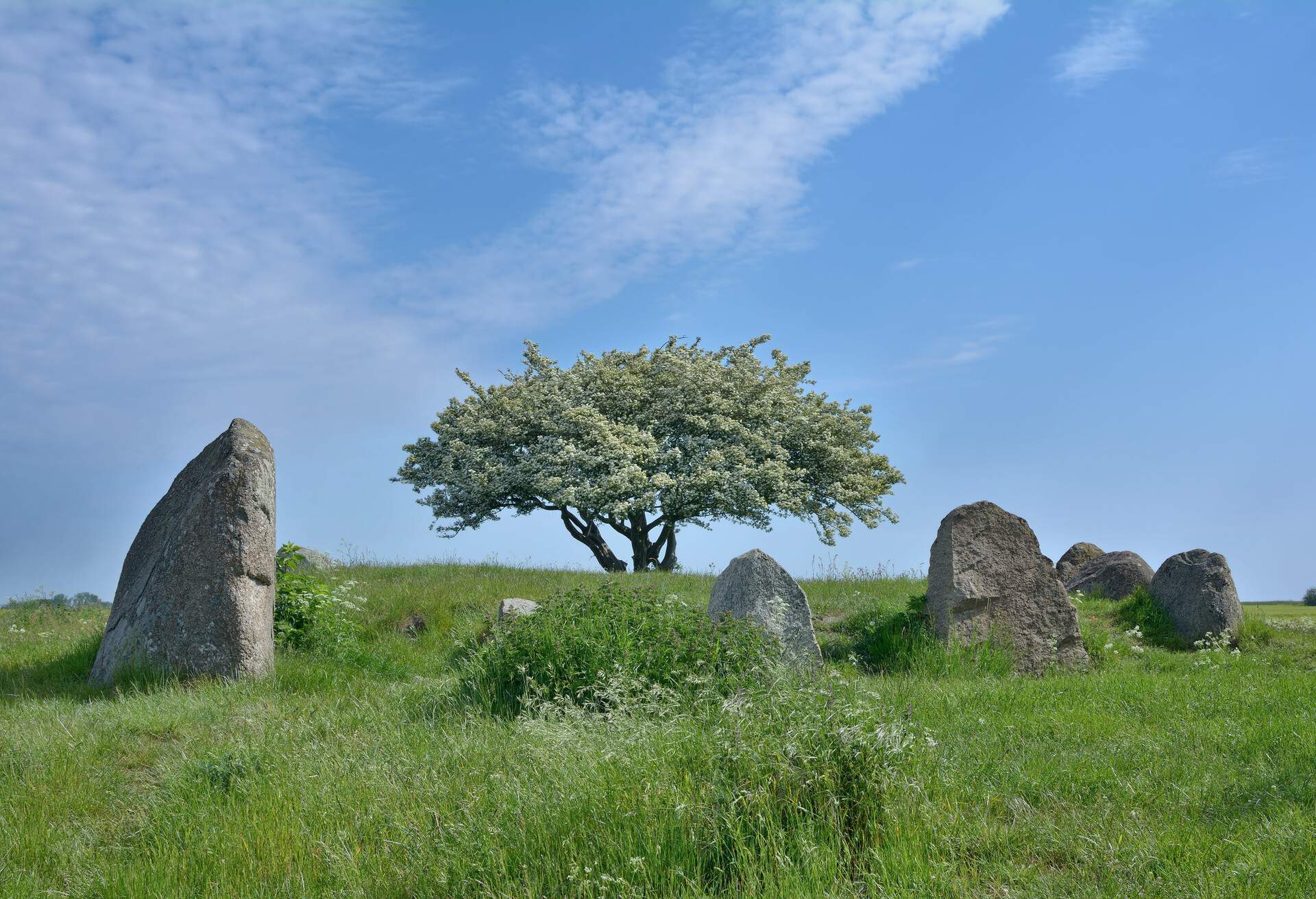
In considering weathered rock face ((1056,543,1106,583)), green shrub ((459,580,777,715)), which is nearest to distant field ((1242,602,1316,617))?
weathered rock face ((1056,543,1106,583))

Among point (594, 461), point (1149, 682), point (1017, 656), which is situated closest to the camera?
point (1149, 682)

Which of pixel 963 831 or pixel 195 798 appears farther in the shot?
pixel 195 798

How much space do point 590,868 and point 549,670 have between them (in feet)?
12.9

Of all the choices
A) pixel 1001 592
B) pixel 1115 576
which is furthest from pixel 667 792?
pixel 1115 576

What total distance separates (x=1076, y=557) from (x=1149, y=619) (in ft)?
20.5

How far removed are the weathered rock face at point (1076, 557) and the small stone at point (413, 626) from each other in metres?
15.0

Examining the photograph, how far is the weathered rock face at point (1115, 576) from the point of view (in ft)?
63.2

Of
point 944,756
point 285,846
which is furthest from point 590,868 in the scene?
point 944,756

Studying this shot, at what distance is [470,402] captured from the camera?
30.3 m

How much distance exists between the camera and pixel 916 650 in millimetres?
12805

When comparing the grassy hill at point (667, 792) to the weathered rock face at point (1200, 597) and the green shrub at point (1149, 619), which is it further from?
the weathered rock face at point (1200, 597)

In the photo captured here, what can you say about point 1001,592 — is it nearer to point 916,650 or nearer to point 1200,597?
point 916,650

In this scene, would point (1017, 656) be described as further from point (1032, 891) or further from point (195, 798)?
point (195, 798)

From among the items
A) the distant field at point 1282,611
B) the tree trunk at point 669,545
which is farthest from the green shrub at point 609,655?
the tree trunk at point 669,545
